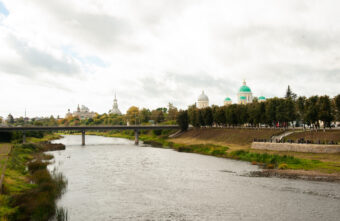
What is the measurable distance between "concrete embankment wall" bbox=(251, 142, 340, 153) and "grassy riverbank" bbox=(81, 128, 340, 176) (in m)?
1.76

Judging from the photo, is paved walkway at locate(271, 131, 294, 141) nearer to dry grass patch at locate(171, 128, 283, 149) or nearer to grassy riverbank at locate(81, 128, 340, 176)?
dry grass patch at locate(171, 128, 283, 149)

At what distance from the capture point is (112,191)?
4344 cm

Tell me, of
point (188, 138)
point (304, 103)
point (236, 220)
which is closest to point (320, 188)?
point (236, 220)

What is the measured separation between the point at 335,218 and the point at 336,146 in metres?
37.5

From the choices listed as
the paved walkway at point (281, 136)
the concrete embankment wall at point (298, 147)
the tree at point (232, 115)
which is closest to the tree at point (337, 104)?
the paved walkway at point (281, 136)

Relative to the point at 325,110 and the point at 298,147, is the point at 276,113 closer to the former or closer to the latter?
the point at 325,110

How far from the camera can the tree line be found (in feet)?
279

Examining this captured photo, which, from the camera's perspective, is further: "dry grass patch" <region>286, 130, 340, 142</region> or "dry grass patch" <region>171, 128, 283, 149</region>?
"dry grass patch" <region>171, 128, 283, 149</region>

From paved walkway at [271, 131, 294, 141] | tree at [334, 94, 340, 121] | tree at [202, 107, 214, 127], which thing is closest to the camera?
tree at [334, 94, 340, 121]

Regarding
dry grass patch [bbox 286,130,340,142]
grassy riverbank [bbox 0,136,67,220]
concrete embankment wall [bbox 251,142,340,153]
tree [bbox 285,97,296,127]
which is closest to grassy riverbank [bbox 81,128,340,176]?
concrete embankment wall [bbox 251,142,340,153]

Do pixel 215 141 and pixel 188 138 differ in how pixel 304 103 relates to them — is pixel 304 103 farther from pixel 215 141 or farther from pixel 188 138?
pixel 188 138

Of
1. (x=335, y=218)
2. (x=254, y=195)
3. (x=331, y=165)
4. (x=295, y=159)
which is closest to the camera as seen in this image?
(x=335, y=218)

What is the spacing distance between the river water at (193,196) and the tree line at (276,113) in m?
39.2

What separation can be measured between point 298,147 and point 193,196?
137 ft
